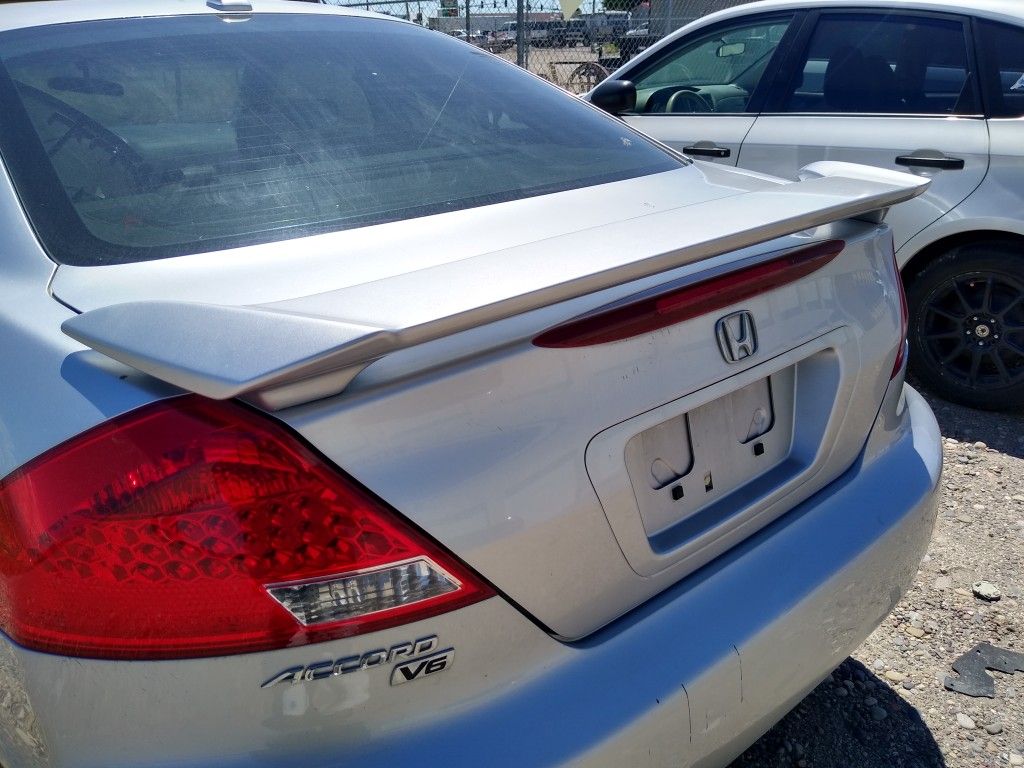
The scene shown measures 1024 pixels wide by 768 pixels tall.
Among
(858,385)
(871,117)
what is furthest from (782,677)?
(871,117)

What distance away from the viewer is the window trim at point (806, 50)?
3.86 metres

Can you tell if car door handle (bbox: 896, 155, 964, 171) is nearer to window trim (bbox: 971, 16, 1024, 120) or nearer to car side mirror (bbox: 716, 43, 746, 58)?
window trim (bbox: 971, 16, 1024, 120)

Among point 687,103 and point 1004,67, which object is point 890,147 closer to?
point 1004,67

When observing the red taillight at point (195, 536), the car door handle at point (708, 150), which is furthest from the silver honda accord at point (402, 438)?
the car door handle at point (708, 150)

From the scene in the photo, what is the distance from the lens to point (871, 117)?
4.09 m

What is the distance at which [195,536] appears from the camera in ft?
3.70

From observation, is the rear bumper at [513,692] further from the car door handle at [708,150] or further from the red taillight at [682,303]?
the car door handle at [708,150]

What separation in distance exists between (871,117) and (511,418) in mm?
3505

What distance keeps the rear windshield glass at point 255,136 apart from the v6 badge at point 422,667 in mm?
750

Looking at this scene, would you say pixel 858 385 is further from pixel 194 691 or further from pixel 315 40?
pixel 315 40

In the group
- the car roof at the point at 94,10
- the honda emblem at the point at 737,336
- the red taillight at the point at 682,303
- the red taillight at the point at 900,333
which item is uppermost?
the car roof at the point at 94,10

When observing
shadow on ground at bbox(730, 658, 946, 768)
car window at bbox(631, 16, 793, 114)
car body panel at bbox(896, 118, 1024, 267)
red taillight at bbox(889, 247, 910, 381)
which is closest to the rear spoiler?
red taillight at bbox(889, 247, 910, 381)

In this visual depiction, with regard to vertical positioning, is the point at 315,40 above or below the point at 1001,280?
above

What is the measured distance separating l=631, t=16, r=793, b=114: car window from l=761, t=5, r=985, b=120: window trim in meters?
0.11
